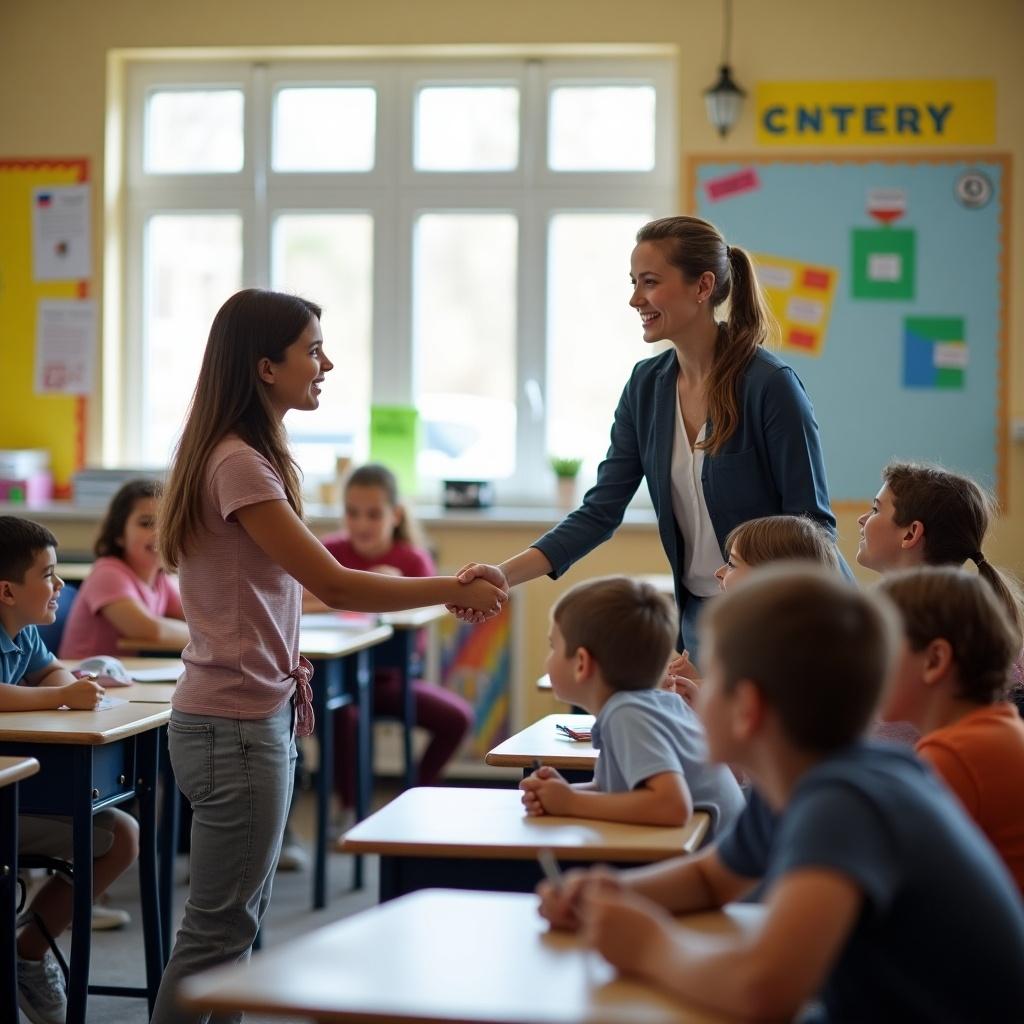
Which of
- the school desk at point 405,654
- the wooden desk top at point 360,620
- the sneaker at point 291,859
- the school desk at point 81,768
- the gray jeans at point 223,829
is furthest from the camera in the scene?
the school desk at point 405,654

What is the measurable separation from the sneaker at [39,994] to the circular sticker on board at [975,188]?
4.18 metres

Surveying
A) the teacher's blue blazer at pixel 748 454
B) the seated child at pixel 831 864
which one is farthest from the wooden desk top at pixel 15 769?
the teacher's blue blazer at pixel 748 454

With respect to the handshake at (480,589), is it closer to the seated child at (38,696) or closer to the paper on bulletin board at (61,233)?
the seated child at (38,696)

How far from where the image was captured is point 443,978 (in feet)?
4.26

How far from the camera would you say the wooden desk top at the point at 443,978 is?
47.3 inches

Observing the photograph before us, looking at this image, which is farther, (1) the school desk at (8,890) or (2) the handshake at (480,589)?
(2) the handshake at (480,589)

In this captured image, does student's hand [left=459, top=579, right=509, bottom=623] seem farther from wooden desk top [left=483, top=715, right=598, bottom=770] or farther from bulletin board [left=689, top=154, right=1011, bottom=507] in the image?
bulletin board [left=689, top=154, right=1011, bottom=507]

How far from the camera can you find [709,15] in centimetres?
548

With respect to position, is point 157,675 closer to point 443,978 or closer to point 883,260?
point 443,978

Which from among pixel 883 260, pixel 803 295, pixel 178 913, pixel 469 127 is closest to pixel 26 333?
pixel 469 127

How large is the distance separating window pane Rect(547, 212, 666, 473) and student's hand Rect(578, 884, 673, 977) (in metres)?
4.60

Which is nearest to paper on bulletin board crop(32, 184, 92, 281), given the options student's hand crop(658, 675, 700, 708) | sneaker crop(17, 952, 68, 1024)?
sneaker crop(17, 952, 68, 1024)

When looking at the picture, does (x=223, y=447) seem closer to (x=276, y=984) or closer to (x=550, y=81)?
(x=276, y=984)

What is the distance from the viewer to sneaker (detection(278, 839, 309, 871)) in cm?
459
